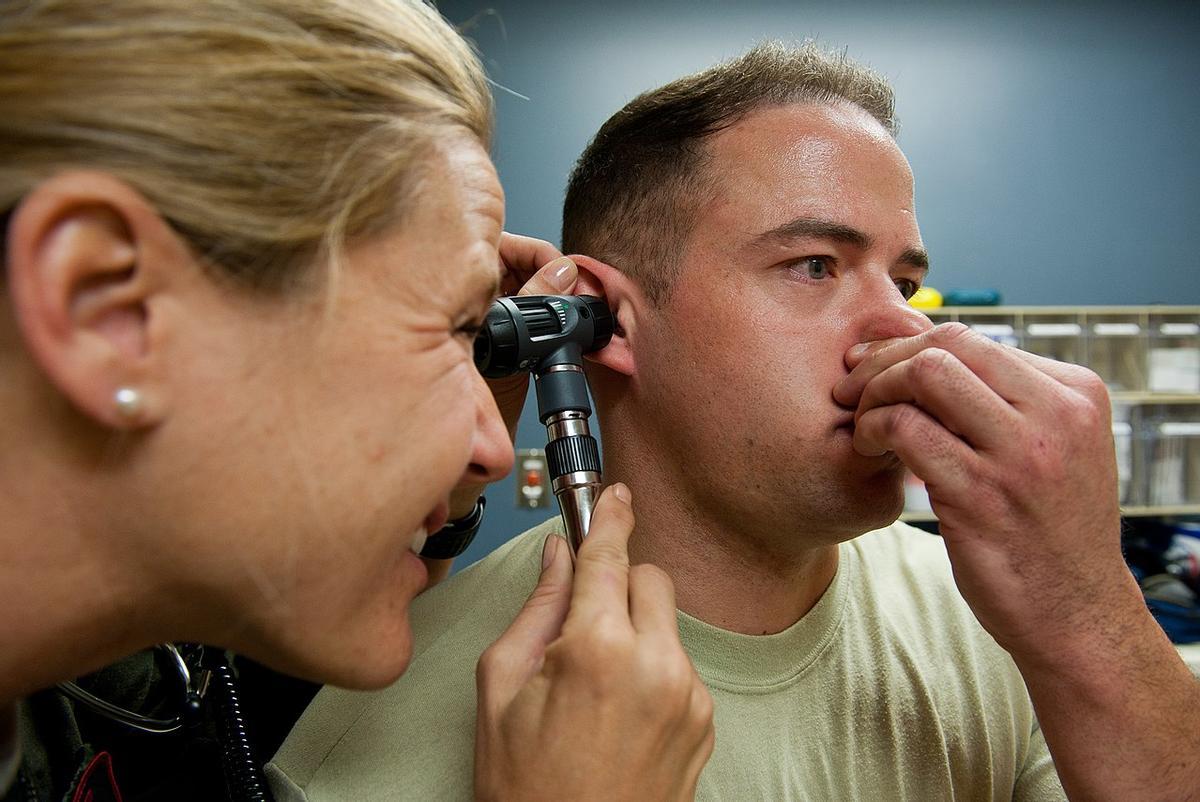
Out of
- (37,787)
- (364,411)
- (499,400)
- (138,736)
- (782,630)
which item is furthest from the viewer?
(499,400)

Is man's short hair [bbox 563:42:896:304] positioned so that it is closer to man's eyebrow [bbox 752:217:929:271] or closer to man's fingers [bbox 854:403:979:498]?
man's eyebrow [bbox 752:217:929:271]

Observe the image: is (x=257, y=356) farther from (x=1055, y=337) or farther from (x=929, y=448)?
(x=1055, y=337)

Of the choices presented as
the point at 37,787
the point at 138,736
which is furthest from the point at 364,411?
the point at 138,736

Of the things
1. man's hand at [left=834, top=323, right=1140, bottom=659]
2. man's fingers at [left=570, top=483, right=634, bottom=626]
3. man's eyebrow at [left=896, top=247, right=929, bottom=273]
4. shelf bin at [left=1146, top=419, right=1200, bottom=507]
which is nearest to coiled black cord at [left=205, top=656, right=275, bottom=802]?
man's fingers at [left=570, top=483, right=634, bottom=626]

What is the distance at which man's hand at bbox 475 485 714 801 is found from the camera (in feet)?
2.40

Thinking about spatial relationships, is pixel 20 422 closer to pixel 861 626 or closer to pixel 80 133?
pixel 80 133

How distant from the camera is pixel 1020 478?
0.87m

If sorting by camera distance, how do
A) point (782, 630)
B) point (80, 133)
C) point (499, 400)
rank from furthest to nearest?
1. point (499, 400)
2. point (782, 630)
3. point (80, 133)

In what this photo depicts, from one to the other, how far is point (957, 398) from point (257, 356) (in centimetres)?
69

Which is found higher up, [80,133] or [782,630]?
[80,133]

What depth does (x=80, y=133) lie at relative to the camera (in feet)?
1.77

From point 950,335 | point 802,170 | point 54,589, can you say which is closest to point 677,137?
point 802,170

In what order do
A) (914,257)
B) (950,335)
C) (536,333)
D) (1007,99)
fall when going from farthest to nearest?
(1007,99) < (914,257) < (536,333) < (950,335)

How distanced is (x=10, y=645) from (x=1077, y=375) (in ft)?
3.42
